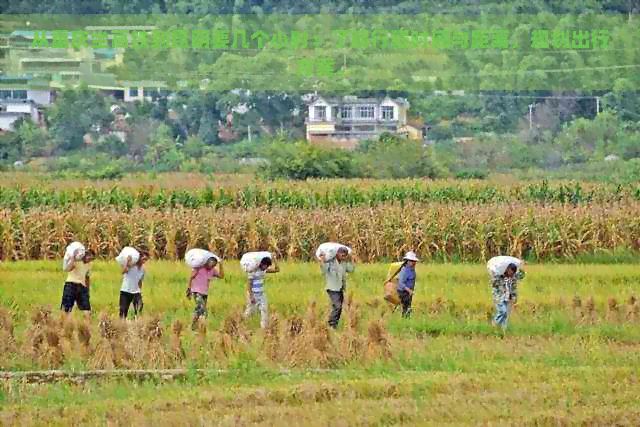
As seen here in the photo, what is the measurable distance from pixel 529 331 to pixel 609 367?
2887 mm

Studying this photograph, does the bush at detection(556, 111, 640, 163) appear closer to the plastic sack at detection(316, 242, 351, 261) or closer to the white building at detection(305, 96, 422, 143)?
the white building at detection(305, 96, 422, 143)

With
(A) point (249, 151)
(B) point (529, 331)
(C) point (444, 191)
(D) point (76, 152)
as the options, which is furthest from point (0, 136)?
(B) point (529, 331)

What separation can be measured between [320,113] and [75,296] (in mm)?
39415

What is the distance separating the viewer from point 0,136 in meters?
52.1

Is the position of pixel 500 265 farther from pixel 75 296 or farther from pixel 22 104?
pixel 22 104

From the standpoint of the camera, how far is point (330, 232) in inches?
985

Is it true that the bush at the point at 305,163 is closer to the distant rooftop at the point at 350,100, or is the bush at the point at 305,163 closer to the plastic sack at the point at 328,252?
the distant rooftop at the point at 350,100

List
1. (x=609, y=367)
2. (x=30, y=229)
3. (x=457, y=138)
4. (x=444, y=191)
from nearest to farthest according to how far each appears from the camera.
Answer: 1. (x=609, y=367)
2. (x=30, y=229)
3. (x=444, y=191)
4. (x=457, y=138)

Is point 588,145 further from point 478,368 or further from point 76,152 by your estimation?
point 478,368

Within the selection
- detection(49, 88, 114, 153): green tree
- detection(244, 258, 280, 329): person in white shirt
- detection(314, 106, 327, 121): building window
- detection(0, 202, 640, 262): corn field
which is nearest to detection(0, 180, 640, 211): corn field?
detection(0, 202, 640, 262): corn field

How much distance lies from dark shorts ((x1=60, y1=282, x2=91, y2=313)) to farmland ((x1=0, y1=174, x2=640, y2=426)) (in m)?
0.45

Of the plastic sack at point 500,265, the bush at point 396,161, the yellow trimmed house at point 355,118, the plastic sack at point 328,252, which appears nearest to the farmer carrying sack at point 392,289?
the plastic sack at point 328,252
